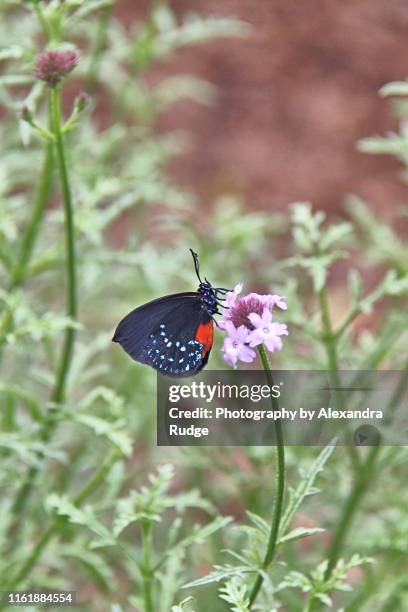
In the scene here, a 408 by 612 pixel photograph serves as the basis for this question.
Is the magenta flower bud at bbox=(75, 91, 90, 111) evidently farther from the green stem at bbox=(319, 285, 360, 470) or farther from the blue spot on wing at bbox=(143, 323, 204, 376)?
the green stem at bbox=(319, 285, 360, 470)

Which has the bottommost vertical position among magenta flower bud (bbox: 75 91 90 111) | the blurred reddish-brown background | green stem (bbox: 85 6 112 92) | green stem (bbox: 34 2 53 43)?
magenta flower bud (bbox: 75 91 90 111)

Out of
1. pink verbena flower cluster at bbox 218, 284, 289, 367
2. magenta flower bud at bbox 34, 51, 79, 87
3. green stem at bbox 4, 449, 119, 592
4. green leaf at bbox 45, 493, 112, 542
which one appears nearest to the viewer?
pink verbena flower cluster at bbox 218, 284, 289, 367

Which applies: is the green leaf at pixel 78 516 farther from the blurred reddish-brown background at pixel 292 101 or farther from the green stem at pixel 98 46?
the blurred reddish-brown background at pixel 292 101

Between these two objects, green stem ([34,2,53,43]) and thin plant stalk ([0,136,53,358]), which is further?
thin plant stalk ([0,136,53,358])

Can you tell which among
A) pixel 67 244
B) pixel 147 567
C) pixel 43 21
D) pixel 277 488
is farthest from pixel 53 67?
pixel 147 567

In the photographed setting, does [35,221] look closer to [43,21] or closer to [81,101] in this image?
[43,21]

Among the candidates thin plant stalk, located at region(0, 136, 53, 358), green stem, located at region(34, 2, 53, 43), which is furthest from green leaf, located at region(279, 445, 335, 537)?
green stem, located at region(34, 2, 53, 43)

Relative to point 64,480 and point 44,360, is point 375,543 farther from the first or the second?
point 44,360

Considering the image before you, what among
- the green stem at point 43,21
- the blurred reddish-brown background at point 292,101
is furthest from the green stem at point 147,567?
the blurred reddish-brown background at point 292,101
